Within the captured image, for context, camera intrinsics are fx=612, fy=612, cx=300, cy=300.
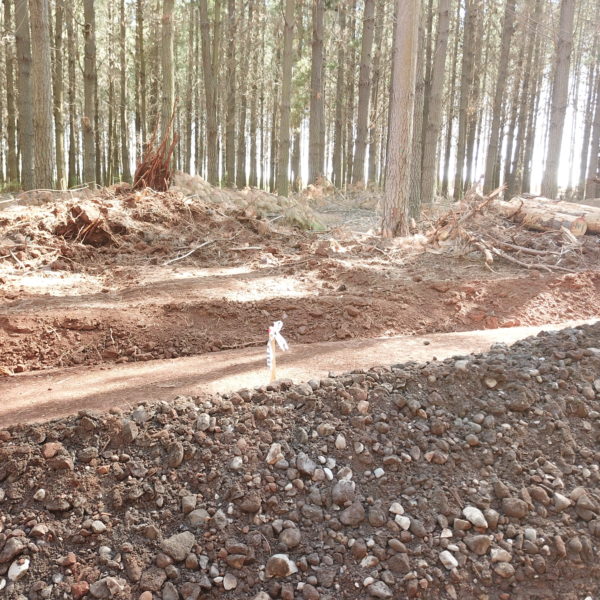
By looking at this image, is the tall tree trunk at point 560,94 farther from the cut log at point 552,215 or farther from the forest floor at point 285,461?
the forest floor at point 285,461

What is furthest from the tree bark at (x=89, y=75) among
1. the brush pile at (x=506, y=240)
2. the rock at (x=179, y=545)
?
the rock at (x=179, y=545)

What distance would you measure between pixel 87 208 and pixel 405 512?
22.3 feet

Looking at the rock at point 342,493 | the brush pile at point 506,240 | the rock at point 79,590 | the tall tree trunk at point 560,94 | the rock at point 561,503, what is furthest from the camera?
the tall tree trunk at point 560,94

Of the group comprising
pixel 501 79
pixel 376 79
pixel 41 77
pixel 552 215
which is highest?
pixel 376 79

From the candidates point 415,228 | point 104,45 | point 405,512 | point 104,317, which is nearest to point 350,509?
point 405,512

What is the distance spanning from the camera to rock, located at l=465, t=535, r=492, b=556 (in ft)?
9.73

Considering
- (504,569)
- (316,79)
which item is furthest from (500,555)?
(316,79)

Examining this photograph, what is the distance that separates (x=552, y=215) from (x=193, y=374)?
7.60 m

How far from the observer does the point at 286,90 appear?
45.2 ft

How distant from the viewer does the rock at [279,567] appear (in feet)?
9.11

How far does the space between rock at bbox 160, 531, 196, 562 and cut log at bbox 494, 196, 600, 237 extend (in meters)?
8.46

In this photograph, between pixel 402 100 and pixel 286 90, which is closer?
pixel 402 100

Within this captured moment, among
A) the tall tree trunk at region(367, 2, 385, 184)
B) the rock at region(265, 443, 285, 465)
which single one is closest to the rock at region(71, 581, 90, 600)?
the rock at region(265, 443, 285, 465)

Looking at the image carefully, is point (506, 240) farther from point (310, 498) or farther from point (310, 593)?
point (310, 593)
